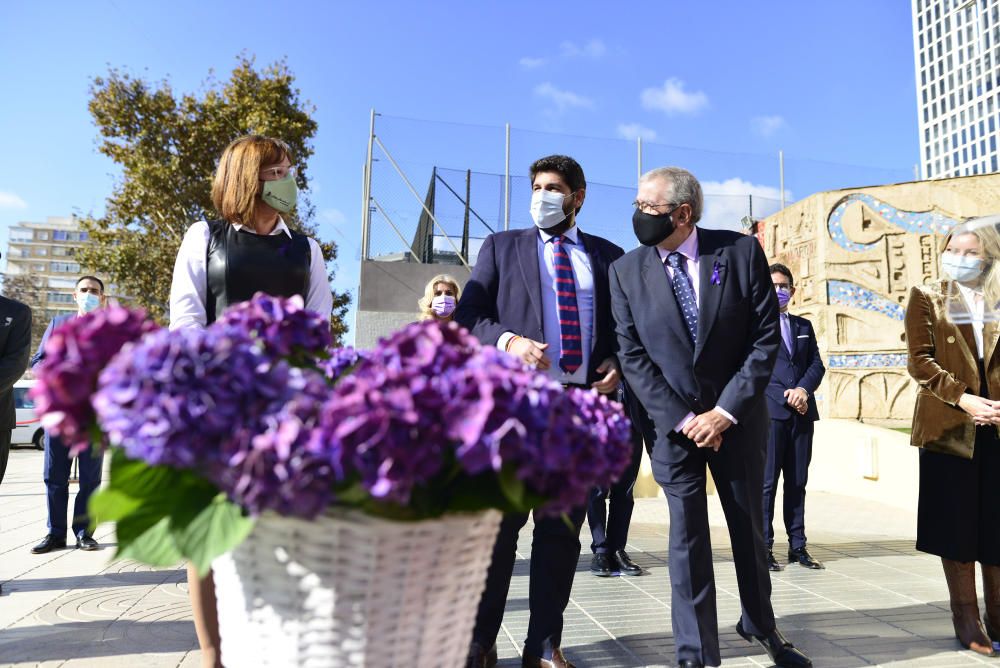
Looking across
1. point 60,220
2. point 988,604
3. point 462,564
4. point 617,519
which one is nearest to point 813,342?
point 617,519

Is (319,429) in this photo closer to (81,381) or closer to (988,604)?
(81,381)

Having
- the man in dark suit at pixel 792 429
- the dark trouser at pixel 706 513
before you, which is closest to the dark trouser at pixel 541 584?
the dark trouser at pixel 706 513

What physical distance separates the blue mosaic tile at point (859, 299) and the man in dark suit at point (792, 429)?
10.1 m

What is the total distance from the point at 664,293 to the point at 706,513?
923 mm

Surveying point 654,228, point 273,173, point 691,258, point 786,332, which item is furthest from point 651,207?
point 786,332

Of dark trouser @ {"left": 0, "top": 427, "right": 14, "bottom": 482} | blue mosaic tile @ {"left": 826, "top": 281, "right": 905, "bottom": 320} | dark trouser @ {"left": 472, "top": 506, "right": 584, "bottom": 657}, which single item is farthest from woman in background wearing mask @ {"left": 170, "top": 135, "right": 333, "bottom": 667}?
blue mosaic tile @ {"left": 826, "top": 281, "right": 905, "bottom": 320}

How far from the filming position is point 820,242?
15.4m

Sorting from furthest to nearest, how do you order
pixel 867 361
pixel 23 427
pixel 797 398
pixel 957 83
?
1. pixel 957 83
2. pixel 23 427
3. pixel 867 361
4. pixel 797 398

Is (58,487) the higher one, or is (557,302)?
(557,302)

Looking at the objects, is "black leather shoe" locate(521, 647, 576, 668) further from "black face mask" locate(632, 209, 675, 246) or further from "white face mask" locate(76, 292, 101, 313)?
"white face mask" locate(76, 292, 101, 313)

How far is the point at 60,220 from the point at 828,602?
149965mm

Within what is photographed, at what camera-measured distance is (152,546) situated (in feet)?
3.72

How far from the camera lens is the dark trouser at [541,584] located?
3021mm

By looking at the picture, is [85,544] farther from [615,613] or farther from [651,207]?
[651,207]
